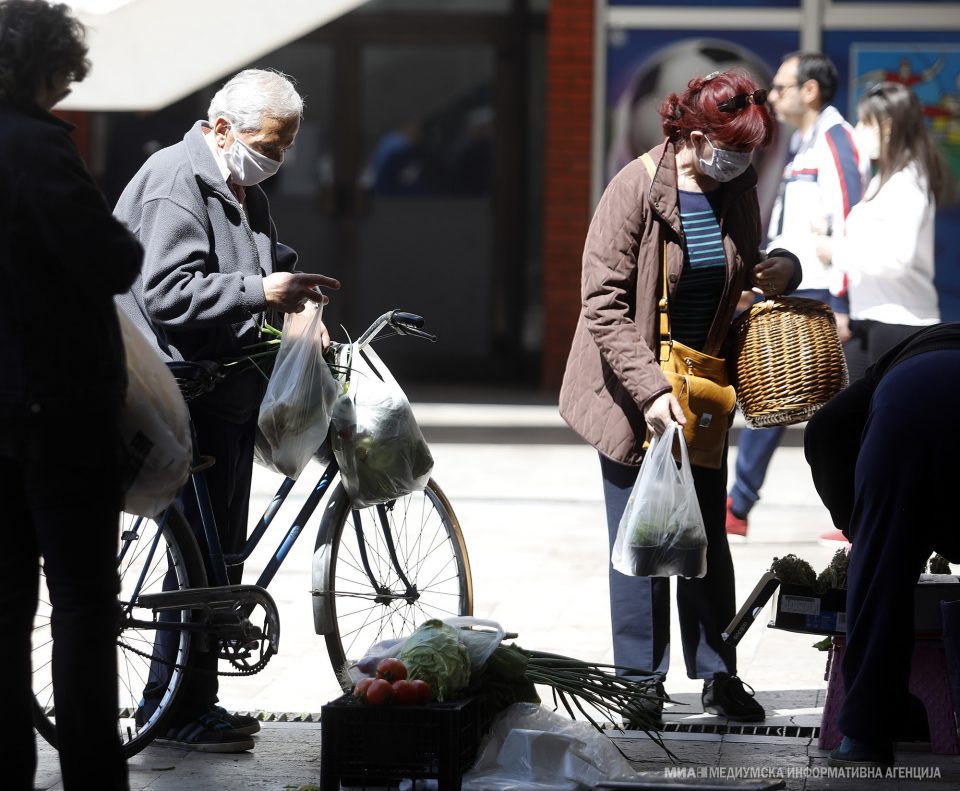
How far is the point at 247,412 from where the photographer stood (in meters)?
4.82

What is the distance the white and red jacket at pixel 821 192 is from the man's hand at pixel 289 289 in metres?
3.66

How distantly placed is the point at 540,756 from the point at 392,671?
0.44 m

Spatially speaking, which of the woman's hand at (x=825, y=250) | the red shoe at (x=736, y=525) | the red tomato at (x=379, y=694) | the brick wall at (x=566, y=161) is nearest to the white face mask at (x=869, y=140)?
the woman's hand at (x=825, y=250)

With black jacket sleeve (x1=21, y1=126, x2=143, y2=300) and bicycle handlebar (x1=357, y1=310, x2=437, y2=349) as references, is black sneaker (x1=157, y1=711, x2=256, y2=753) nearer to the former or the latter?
bicycle handlebar (x1=357, y1=310, x2=437, y2=349)

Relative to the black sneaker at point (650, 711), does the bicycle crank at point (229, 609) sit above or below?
above

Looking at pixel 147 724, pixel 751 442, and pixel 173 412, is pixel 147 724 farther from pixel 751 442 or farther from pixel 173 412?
pixel 751 442

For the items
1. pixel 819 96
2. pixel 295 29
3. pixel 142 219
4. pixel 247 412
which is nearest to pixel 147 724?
pixel 247 412

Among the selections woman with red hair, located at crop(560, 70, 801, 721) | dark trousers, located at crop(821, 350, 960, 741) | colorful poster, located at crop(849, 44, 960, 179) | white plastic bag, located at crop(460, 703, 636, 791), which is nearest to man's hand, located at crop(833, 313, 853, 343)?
woman with red hair, located at crop(560, 70, 801, 721)

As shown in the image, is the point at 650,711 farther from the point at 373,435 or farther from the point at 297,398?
the point at 297,398

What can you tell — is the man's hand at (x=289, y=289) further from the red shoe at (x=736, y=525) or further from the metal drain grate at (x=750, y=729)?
the red shoe at (x=736, y=525)

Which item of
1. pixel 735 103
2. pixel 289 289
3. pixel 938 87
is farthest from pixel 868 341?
pixel 938 87

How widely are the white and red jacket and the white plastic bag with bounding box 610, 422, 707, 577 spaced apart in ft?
10.6

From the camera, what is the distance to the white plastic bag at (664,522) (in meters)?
4.64

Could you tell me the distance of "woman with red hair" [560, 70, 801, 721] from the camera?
4.77 m
